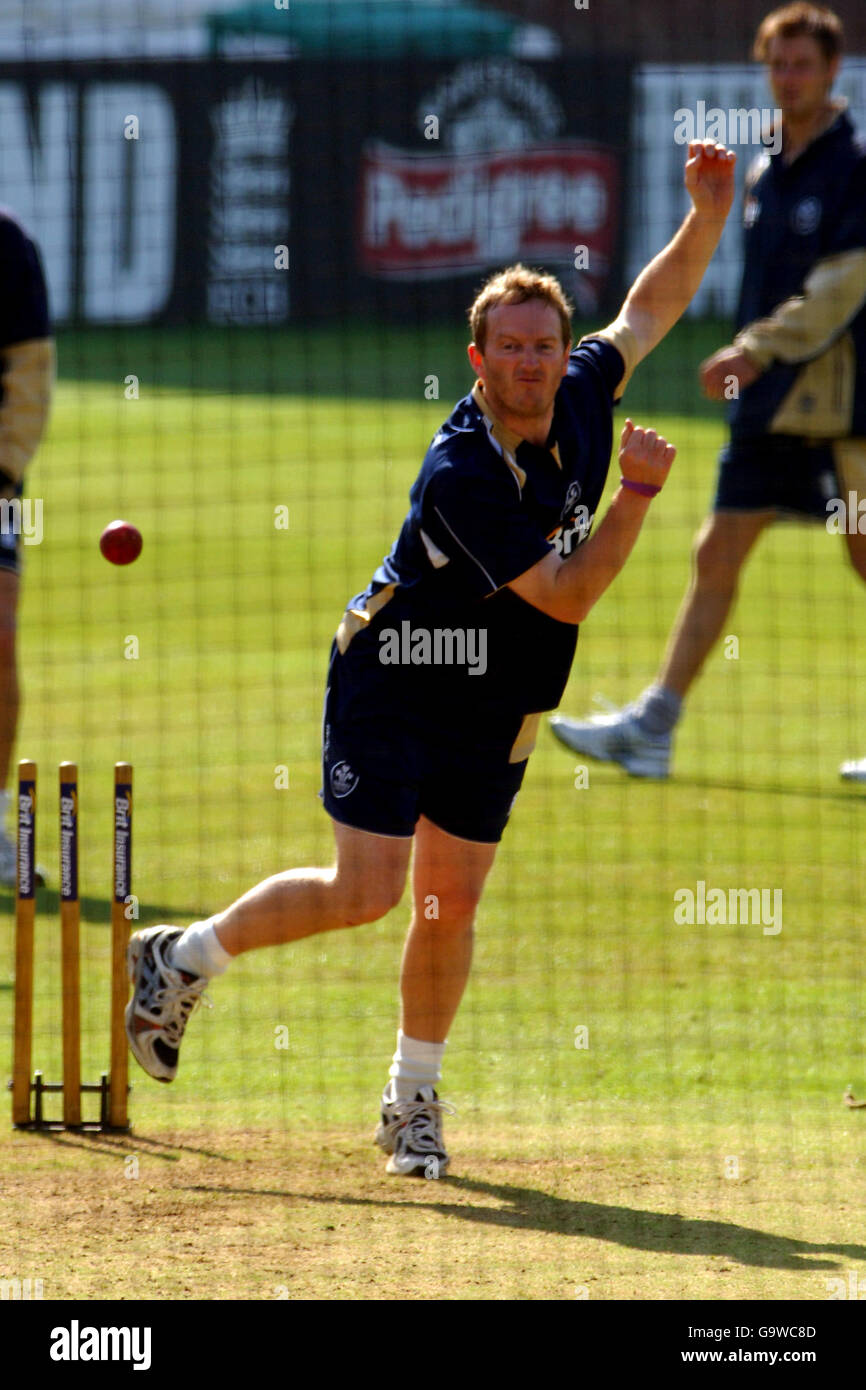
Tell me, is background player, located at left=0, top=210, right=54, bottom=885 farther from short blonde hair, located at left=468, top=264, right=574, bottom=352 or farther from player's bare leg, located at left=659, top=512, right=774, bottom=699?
short blonde hair, located at left=468, top=264, right=574, bottom=352

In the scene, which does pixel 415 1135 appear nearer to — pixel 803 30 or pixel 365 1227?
pixel 365 1227

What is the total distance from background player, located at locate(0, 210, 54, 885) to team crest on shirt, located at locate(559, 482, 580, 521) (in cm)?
290

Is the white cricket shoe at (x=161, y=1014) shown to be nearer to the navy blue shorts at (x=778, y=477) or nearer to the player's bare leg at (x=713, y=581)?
the player's bare leg at (x=713, y=581)

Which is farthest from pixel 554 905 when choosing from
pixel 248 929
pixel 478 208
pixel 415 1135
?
pixel 478 208

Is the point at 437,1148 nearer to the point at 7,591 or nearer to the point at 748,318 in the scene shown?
the point at 7,591

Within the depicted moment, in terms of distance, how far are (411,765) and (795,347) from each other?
4063mm

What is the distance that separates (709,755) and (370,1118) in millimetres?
4078

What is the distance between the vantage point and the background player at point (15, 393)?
691 cm

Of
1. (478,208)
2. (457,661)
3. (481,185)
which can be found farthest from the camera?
(481,185)

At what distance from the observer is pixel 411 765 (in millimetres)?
4531

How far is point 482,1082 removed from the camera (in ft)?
17.5

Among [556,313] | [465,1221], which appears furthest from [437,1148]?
[556,313]

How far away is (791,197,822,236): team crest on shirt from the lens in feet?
26.5

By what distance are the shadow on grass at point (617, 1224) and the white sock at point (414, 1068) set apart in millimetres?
235
